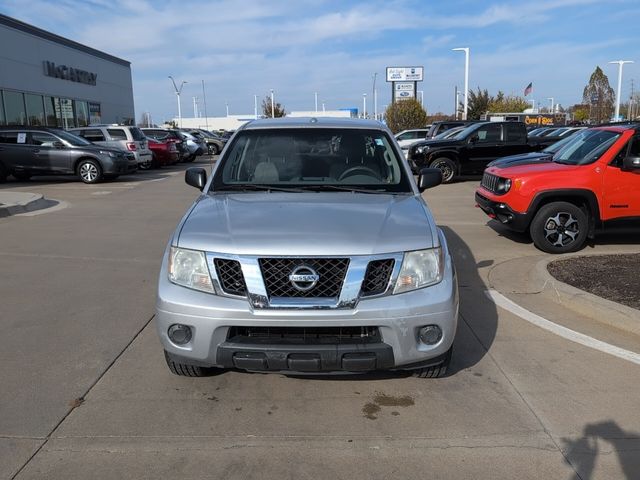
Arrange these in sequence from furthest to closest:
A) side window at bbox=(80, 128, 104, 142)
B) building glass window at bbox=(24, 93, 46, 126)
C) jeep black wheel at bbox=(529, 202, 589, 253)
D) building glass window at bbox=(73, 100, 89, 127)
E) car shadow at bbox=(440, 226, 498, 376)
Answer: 1. building glass window at bbox=(73, 100, 89, 127)
2. building glass window at bbox=(24, 93, 46, 126)
3. side window at bbox=(80, 128, 104, 142)
4. jeep black wheel at bbox=(529, 202, 589, 253)
5. car shadow at bbox=(440, 226, 498, 376)

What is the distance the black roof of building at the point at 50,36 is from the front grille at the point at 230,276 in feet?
102

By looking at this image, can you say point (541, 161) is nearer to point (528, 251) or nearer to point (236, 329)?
point (528, 251)

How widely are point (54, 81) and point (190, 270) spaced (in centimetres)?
3458

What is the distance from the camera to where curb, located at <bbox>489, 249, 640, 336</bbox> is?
4836 millimetres

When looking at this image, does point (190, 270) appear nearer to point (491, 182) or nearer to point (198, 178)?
point (198, 178)

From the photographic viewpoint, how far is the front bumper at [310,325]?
3.13 metres

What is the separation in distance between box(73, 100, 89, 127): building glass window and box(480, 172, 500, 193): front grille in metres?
33.3

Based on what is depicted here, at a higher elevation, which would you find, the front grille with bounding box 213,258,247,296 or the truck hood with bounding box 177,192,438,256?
the truck hood with bounding box 177,192,438,256

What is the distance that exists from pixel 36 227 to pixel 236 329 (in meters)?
7.99

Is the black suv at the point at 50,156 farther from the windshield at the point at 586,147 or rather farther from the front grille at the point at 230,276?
the front grille at the point at 230,276

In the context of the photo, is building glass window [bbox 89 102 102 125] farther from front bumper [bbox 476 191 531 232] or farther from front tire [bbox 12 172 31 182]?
front bumper [bbox 476 191 531 232]

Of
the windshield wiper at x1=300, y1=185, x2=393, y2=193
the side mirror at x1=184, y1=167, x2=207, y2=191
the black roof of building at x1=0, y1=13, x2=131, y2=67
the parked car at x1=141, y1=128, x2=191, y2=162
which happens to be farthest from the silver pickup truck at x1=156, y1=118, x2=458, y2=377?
the black roof of building at x1=0, y1=13, x2=131, y2=67

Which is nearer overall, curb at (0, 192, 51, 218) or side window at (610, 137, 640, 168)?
side window at (610, 137, 640, 168)

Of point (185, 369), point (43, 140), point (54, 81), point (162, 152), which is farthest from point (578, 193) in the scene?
point (54, 81)
